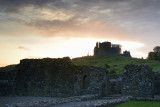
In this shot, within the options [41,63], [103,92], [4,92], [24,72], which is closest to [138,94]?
[103,92]

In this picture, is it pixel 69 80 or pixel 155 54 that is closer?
pixel 69 80

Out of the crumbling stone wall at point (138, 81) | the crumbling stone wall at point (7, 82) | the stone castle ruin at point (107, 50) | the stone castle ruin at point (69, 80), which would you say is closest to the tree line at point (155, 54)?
the stone castle ruin at point (107, 50)

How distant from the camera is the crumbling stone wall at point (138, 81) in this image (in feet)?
74.0

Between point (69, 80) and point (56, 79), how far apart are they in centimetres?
161

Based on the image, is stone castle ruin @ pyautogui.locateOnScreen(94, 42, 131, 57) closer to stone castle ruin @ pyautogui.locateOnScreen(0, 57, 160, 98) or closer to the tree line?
the tree line

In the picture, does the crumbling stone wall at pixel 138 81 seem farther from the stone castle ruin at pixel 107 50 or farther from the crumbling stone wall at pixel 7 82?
the stone castle ruin at pixel 107 50

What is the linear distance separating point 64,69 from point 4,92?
7.94 meters

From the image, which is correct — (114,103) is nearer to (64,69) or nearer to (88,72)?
(88,72)

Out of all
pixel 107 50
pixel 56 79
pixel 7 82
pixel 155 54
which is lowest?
pixel 7 82

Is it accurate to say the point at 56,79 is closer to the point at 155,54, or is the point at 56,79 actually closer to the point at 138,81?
the point at 138,81

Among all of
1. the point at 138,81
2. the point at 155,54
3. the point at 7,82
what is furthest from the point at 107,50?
the point at 138,81

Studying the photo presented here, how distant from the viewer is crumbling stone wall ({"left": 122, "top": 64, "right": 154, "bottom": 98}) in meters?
22.5

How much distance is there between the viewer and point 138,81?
901 inches

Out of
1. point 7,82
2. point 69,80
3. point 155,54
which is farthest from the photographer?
point 155,54
